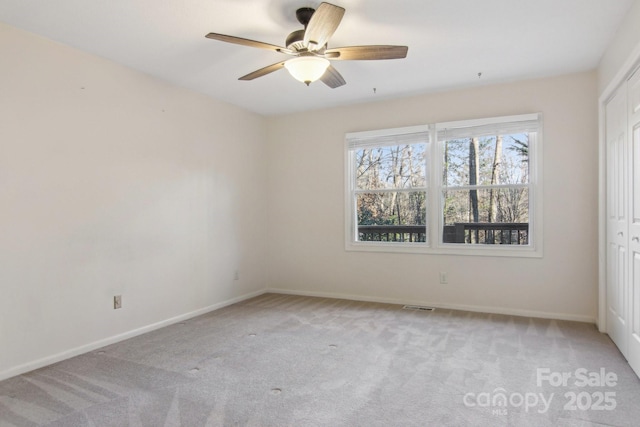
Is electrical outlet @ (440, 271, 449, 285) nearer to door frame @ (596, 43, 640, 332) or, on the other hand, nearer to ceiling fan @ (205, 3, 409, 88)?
door frame @ (596, 43, 640, 332)

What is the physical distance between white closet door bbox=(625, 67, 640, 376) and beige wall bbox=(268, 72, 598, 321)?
115cm

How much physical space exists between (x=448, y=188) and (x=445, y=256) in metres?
0.77

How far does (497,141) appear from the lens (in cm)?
416

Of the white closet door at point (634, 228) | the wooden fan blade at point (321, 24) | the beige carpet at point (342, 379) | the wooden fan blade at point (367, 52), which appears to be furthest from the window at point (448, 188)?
the wooden fan blade at point (321, 24)

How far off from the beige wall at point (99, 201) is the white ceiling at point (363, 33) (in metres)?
0.31

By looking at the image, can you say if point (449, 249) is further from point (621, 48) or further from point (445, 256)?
point (621, 48)

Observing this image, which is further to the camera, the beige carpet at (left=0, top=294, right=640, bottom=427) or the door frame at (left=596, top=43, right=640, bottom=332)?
the door frame at (left=596, top=43, right=640, bottom=332)

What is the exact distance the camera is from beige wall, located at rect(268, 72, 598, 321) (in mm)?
3760

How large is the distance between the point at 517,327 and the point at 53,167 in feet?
13.7

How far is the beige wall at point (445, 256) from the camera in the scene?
12.3 feet

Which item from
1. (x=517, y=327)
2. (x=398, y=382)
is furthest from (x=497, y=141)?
(x=398, y=382)

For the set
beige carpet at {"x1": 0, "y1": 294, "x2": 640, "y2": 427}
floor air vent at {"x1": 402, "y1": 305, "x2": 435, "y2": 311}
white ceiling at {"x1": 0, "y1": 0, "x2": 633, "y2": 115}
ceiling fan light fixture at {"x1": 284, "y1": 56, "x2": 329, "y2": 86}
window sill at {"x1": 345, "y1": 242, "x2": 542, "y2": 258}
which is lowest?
beige carpet at {"x1": 0, "y1": 294, "x2": 640, "y2": 427}

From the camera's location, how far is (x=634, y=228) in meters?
2.58
